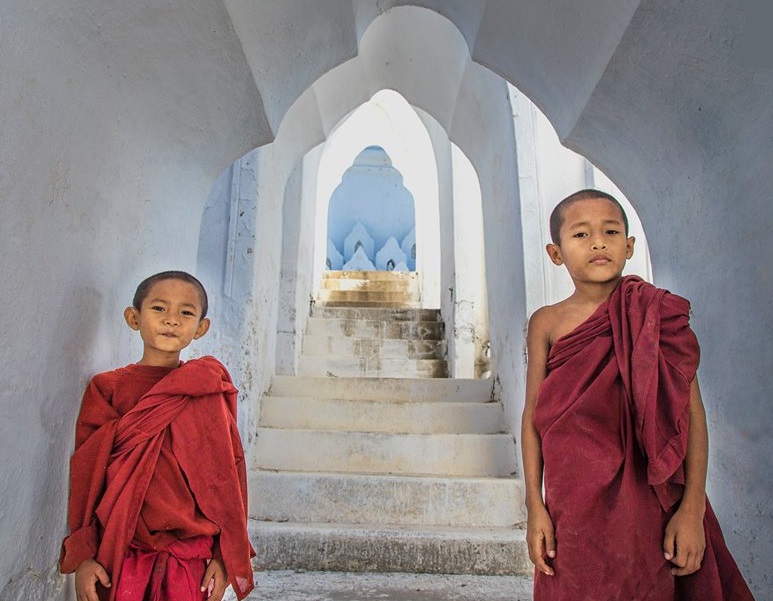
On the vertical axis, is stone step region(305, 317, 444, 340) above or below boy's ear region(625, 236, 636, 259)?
above

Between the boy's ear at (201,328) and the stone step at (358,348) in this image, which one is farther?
the stone step at (358,348)

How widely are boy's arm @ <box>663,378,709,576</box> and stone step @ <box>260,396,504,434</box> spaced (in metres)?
1.96

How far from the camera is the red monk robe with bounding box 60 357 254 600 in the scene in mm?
1056

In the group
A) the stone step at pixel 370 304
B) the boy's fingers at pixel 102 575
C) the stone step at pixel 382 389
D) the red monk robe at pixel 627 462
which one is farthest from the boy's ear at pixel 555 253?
the stone step at pixel 370 304

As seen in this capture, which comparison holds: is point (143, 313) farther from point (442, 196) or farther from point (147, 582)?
point (442, 196)

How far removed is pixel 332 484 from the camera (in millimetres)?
2533

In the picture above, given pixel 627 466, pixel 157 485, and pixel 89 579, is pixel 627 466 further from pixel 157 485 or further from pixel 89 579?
pixel 89 579

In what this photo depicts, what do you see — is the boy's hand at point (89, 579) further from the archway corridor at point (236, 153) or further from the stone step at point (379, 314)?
the stone step at point (379, 314)

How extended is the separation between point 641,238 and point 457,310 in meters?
1.92

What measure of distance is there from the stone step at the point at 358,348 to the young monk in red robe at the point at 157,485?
3.24m

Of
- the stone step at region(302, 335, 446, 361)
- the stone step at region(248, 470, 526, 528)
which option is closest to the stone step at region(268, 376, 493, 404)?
the stone step at region(248, 470, 526, 528)

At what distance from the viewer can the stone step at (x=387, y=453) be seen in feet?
9.09

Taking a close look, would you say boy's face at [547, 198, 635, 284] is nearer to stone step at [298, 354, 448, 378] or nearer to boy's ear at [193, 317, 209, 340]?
boy's ear at [193, 317, 209, 340]

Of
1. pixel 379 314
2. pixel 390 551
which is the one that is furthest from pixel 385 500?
pixel 379 314
